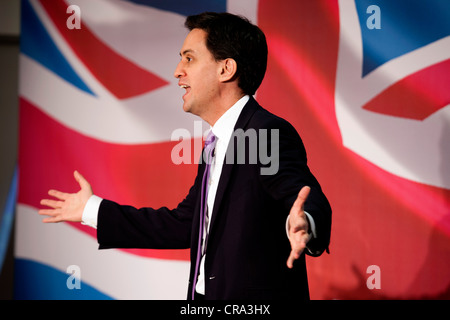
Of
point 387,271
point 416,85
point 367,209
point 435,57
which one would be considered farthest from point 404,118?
point 387,271

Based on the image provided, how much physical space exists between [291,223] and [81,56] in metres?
2.10

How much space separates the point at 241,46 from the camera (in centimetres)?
149

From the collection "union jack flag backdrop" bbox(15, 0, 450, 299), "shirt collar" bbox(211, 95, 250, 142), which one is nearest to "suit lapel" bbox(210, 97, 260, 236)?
"shirt collar" bbox(211, 95, 250, 142)

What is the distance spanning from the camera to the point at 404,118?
8.06 ft

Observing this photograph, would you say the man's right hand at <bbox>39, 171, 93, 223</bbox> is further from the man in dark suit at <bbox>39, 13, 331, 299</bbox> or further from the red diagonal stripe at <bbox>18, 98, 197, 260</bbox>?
the red diagonal stripe at <bbox>18, 98, 197, 260</bbox>

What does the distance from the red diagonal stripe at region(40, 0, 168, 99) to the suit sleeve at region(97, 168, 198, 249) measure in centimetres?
128

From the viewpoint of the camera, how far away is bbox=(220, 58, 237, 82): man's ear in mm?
1450

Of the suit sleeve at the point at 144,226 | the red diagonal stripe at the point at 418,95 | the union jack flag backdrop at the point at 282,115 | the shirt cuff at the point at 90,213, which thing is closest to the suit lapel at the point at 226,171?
the suit sleeve at the point at 144,226

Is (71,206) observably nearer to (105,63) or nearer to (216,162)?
(216,162)

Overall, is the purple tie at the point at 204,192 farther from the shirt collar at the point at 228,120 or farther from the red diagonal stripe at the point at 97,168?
the red diagonal stripe at the point at 97,168

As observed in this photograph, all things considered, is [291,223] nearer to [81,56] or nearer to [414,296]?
[414,296]

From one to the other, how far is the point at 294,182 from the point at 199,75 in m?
0.55

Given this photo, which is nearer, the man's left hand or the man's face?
the man's left hand
